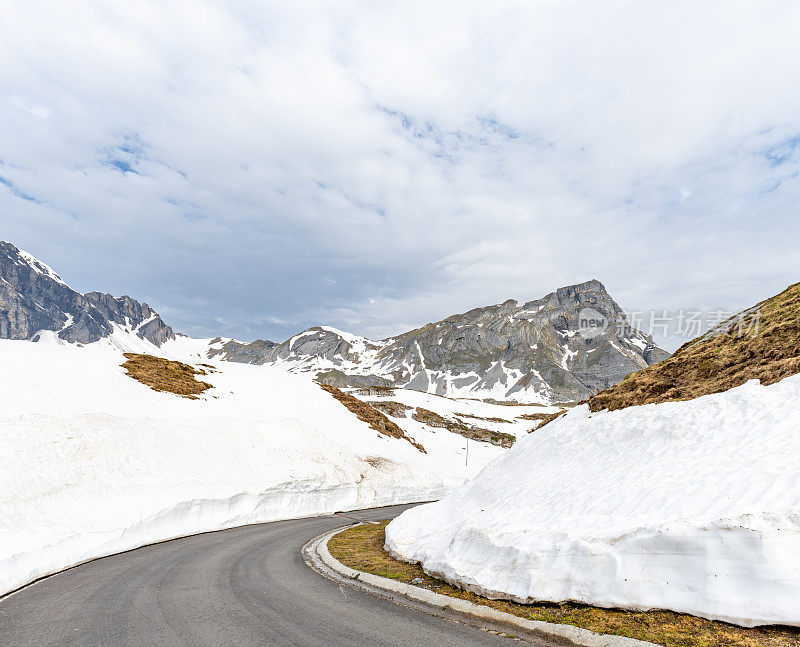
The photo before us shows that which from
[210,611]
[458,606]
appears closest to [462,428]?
[458,606]

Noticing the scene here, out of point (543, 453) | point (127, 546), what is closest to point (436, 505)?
point (543, 453)

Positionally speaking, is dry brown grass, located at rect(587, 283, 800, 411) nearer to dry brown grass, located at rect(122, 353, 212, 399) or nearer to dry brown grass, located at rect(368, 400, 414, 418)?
dry brown grass, located at rect(122, 353, 212, 399)

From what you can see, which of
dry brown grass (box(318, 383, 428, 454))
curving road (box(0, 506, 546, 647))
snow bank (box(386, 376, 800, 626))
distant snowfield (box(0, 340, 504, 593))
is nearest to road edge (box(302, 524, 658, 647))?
curving road (box(0, 506, 546, 647))

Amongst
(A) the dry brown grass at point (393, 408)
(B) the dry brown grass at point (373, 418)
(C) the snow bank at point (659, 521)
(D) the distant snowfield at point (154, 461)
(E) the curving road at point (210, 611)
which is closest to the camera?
(C) the snow bank at point (659, 521)

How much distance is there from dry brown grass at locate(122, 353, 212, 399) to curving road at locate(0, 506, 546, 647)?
86.1ft

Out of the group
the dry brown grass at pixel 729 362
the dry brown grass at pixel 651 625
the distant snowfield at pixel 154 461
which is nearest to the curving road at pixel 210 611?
the dry brown grass at pixel 651 625

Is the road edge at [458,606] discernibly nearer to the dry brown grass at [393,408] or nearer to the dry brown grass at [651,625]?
the dry brown grass at [651,625]

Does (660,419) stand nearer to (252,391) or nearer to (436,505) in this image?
(436,505)

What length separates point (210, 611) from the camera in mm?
8820

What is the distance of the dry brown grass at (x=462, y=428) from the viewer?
97.2 m

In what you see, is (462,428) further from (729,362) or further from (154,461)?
(729,362)

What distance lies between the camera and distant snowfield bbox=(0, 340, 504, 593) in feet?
54.1

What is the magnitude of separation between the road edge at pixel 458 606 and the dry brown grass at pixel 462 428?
3308 inches

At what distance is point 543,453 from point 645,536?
7.99 m
